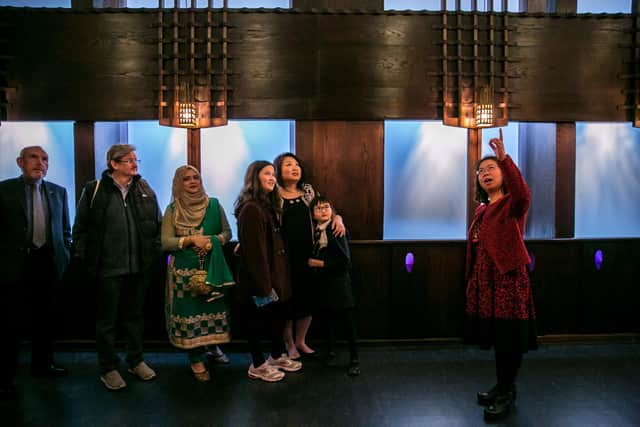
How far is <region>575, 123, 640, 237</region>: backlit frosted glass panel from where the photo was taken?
4.71m

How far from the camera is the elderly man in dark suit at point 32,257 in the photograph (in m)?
3.41

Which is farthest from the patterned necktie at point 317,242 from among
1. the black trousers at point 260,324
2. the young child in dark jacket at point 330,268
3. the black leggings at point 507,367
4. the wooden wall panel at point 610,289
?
the wooden wall panel at point 610,289

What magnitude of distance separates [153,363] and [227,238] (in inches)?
48.6

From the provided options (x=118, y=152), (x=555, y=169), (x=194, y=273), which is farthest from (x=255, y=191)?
(x=555, y=169)

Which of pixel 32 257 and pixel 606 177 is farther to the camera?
pixel 606 177

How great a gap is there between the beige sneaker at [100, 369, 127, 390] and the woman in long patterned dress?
43cm

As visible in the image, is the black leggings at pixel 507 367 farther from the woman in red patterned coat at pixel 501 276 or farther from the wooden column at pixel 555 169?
the wooden column at pixel 555 169

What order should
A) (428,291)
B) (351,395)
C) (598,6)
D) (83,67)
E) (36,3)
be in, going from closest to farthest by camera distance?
1. (351,395)
2. (83,67)
3. (428,291)
4. (36,3)
5. (598,6)

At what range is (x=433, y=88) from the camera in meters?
4.41

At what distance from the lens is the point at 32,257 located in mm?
3590

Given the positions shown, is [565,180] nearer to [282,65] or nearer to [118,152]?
[282,65]

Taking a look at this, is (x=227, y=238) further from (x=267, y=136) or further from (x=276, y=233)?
(x=267, y=136)

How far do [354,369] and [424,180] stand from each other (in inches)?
71.1

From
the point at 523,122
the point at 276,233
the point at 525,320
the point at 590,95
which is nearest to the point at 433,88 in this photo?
the point at 523,122
